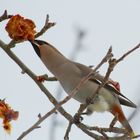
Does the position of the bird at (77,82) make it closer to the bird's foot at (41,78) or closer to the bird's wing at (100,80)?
the bird's wing at (100,80)

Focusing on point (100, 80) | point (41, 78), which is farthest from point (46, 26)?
point (100, 80)

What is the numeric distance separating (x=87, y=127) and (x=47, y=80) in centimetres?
49

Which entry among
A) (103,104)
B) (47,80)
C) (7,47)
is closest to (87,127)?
(47,80)

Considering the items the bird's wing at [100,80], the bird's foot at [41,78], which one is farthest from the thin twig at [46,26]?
the bird's wing at [100,80]

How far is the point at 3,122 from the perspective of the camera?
2.23 m

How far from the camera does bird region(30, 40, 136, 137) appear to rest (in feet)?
13.3

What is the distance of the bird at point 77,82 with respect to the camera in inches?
160

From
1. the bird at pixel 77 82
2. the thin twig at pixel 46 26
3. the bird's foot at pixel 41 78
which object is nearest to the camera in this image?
the thin twig at pixel 46 26

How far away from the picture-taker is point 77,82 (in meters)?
4.33

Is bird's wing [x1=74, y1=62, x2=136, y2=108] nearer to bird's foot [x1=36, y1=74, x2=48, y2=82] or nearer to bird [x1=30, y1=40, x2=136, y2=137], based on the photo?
bird [x1=30, y1=40, x2=136, y2=137]

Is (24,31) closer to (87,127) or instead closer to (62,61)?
(87,127)

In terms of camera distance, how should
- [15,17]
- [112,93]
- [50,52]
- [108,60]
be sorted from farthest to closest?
1. [112,93]
2. [50,52]
3. [15,17]
4. [108,60]

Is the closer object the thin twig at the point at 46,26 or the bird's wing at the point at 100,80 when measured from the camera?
the thin twig at the point at 46,26

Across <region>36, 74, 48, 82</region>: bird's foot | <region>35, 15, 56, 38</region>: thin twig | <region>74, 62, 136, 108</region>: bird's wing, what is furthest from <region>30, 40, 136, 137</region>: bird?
<region>35, 15, 56, 38</region>: thin twig
